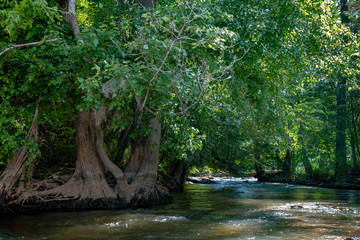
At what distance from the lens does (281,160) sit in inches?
1442

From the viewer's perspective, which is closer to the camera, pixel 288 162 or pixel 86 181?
pixel 86 181

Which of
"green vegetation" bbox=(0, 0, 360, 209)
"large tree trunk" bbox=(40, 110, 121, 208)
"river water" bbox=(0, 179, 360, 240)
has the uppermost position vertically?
"green vegetation" bbox=(0, 0, 360, 209)

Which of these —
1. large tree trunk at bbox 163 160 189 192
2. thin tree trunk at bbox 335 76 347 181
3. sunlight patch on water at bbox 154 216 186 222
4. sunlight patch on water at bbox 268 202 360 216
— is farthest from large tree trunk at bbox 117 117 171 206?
thin tree trunk at bbox 335 76 347 181

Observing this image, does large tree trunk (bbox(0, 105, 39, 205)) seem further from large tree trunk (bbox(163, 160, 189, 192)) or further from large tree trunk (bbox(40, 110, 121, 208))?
large tree trunk (bbox(163, 160, 189, 192))

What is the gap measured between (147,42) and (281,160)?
29641 millimetres

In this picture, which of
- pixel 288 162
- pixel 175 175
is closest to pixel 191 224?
pixel 175 175

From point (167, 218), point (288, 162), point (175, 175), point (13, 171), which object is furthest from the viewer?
point (288, 162)

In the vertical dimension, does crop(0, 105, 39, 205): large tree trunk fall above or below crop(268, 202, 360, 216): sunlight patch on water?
above

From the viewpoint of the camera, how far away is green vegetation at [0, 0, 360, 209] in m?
9.78

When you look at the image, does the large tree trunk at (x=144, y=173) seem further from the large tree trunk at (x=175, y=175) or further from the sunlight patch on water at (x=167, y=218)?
the large tree trunk at (x=175, y=175)

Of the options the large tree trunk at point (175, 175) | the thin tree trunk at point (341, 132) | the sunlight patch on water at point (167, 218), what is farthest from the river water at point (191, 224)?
the thin tree trunk at point (341, 132)

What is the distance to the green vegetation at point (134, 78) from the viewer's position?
978 cm

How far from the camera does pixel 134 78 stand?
9.47 metres

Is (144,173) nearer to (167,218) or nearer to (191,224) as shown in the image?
(167,218)
